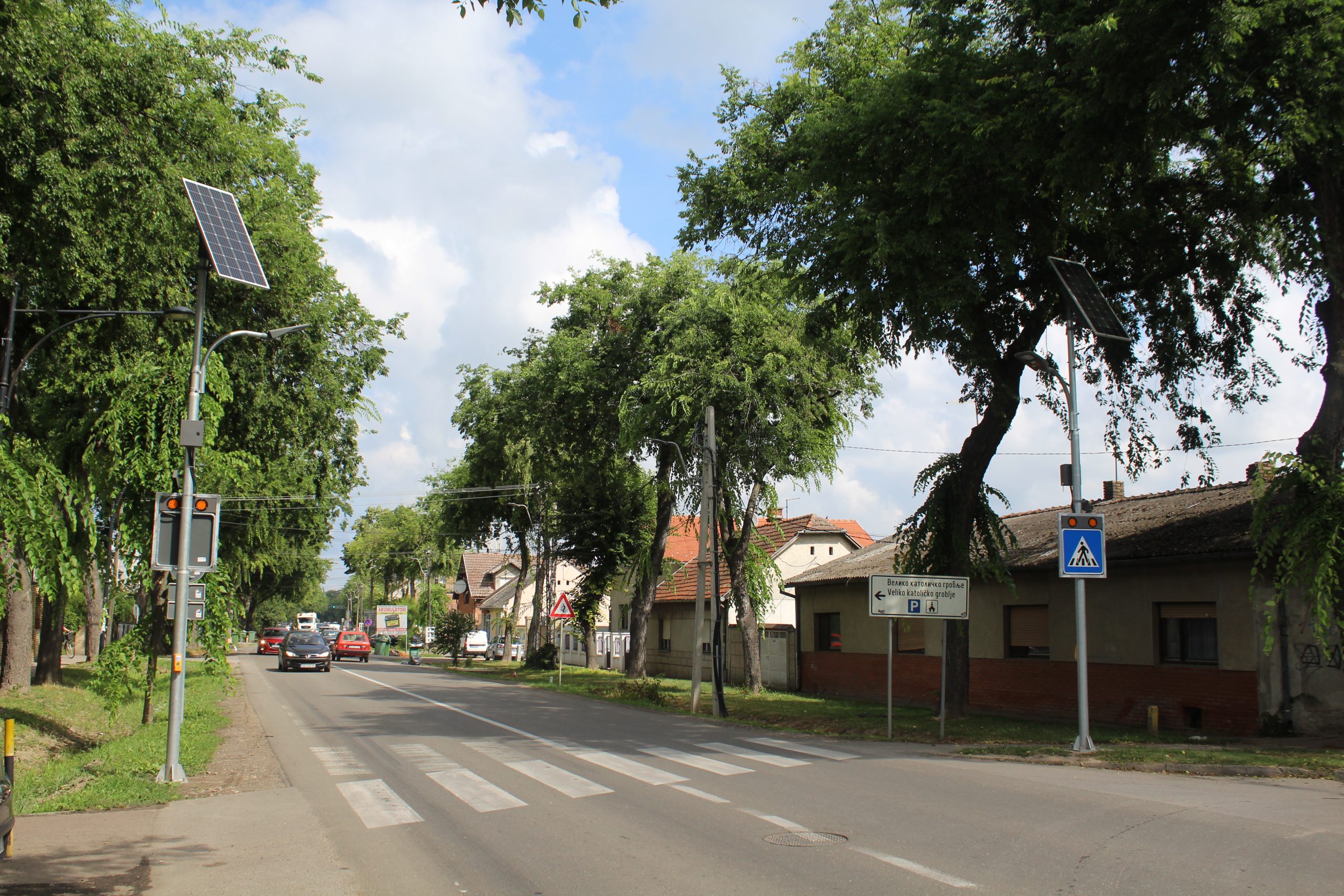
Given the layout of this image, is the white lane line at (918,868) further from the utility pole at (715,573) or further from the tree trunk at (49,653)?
the tree trunk at (49,653)

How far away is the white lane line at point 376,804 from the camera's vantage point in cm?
942

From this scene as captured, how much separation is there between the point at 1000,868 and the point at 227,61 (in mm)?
21218

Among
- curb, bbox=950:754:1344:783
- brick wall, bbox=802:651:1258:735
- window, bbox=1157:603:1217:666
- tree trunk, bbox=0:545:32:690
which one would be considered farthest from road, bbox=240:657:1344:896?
tree trunk, bbox=0:545:32:690

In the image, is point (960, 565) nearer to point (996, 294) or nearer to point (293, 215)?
point (996, 294)

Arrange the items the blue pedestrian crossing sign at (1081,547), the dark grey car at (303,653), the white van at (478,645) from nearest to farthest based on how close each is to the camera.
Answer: the blue pedestrian crossing sign at (1081,547) → the dark grey car at (303,653) → the white van at (478,645)

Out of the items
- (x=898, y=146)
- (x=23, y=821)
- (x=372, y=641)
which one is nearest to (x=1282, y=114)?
(x=898, y=146)

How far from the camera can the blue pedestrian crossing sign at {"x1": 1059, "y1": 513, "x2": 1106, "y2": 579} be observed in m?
14.8

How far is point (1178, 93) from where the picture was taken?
1379cm

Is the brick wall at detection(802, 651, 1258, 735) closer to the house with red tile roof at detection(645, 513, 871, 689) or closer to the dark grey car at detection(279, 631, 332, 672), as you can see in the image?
the house with red tile roof at detection(645, 513, 871, 689)

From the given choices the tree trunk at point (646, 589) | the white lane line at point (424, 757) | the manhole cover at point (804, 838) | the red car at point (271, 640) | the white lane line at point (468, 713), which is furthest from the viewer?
the red car at point (271, 640)

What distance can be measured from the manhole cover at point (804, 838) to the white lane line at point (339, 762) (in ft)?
21.3

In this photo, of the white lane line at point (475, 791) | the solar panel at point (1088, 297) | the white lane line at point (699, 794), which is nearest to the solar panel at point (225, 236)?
the white lane line at point (475, 791)

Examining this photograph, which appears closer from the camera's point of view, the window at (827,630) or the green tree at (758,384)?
the green tree at (758,384)

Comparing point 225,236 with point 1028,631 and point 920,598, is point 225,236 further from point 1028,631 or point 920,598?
point 1028,631
